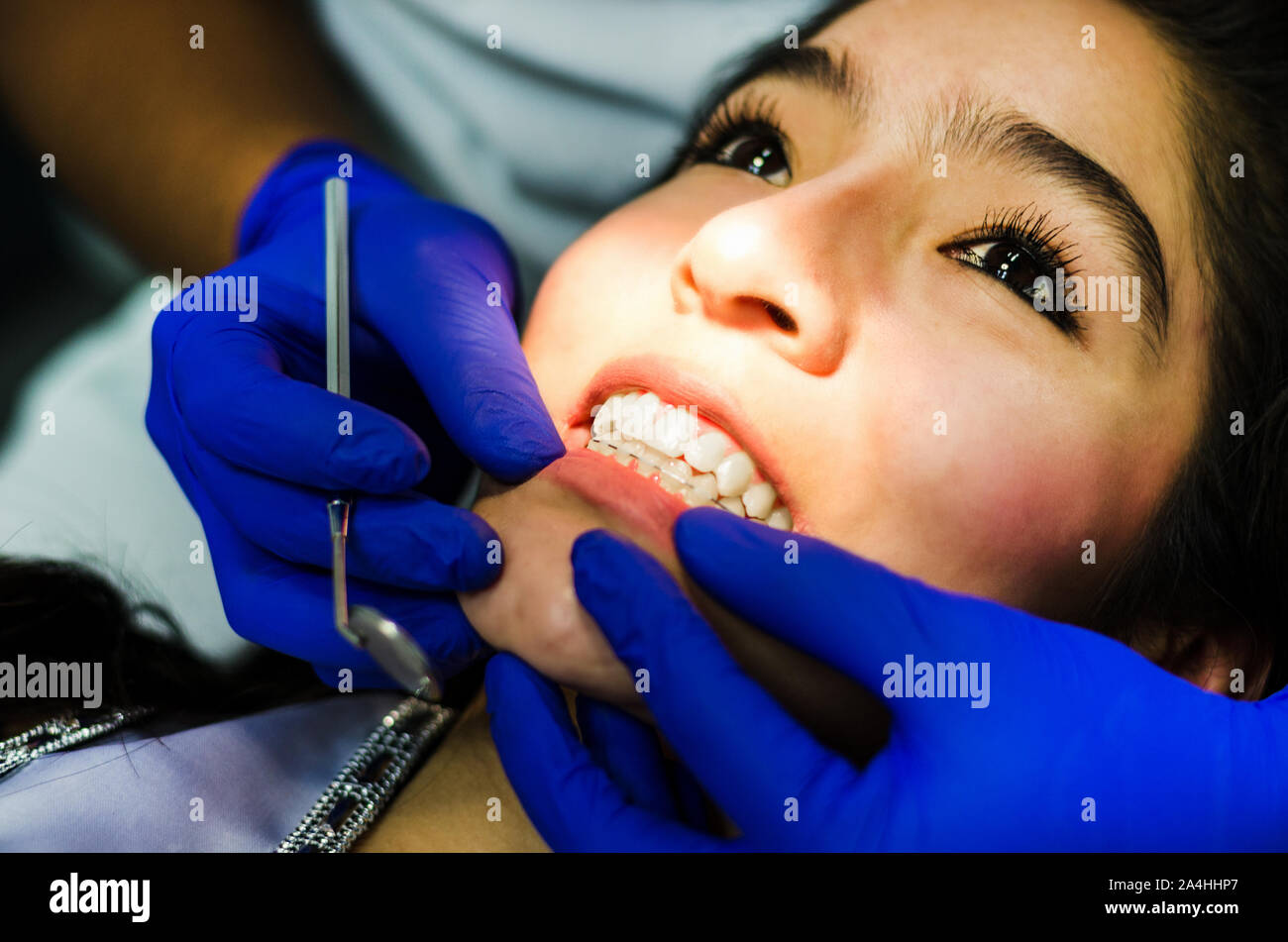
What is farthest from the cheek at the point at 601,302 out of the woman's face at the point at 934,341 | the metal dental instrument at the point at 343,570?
the metal dental instrument at the point at 343,570

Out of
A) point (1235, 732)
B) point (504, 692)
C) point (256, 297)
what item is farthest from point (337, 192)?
point (1235, 732)

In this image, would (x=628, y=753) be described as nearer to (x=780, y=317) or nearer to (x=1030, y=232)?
(x=780, y=317)

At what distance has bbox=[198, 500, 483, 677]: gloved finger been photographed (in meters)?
1.07

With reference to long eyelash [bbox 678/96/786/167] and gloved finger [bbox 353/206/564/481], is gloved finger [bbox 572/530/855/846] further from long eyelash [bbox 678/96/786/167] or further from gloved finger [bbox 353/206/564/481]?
long eyelash [bbox 678/96/786/167]

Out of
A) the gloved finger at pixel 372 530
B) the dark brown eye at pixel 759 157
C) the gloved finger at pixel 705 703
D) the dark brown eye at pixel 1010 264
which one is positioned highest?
the dark brown eye at pixel 759 157

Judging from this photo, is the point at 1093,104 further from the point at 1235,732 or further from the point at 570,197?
the point at 570,197

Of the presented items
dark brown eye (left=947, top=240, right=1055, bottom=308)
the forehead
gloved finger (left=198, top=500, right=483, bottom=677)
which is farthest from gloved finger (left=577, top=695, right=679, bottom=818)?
the forehead

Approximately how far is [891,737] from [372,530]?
0.58 metres

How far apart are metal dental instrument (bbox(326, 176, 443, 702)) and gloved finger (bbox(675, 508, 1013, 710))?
290 millimetres

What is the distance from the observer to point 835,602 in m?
0.91

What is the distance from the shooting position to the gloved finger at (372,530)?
0.99 m

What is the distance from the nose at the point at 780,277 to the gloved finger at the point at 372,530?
0.35 meters

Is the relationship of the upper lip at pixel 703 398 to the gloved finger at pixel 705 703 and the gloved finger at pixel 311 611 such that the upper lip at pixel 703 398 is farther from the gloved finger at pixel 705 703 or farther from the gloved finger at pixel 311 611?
the gloved finger at pixel 311 611
